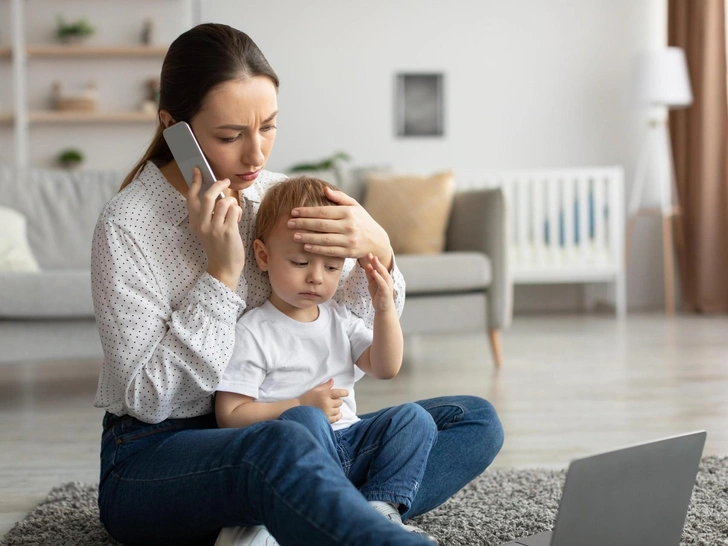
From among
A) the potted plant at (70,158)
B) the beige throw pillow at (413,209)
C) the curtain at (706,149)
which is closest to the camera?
the beige throw pillow at (413,209)

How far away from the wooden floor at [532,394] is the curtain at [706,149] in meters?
0.67

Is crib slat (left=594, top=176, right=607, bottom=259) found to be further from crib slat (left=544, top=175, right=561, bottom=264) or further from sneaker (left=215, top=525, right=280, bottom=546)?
sneaker (left=215, top=525, right=280, bottom=546)

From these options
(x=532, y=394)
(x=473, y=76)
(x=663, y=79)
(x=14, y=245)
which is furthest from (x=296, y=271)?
(x=473, y=76)

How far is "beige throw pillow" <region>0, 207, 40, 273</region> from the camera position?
2.97 meters

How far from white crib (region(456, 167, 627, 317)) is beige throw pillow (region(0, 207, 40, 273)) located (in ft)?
8.67

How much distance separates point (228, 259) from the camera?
119 centimetres

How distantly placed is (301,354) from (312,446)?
32 centimetres

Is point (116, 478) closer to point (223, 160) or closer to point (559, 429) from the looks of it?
point (223, 160)

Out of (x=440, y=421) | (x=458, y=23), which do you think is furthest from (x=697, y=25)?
(x=440, y=421)

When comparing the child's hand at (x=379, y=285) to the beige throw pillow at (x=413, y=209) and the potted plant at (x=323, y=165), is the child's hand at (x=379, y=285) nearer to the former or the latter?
the beige throw pillow at (x=413, y=209)

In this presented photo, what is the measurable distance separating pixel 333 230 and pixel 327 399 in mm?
250

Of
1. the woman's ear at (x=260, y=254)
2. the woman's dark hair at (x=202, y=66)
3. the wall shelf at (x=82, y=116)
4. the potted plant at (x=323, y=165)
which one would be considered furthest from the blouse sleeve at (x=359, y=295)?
the wall shelf at (x=82, y=116)

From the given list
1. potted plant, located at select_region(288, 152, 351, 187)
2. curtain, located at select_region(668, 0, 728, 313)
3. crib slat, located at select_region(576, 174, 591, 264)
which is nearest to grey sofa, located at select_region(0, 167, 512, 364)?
potted plant, located at select_region(288, 152, 351, 187)

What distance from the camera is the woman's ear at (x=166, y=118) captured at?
4.23 ft
